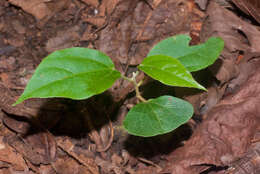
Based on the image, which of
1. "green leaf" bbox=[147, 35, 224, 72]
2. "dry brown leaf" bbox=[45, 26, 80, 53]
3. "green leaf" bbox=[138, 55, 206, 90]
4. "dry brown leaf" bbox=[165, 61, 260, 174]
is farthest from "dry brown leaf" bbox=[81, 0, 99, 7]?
"dry brown leaf" bbox=[165, 61, 260, 174]

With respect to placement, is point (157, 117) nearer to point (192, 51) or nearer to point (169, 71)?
point (169, 71)

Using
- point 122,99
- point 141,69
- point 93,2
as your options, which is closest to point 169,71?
point 141,69

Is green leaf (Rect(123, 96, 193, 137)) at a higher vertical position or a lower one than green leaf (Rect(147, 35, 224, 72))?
lower

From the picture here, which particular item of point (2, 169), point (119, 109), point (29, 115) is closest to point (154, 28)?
point (119, 109)

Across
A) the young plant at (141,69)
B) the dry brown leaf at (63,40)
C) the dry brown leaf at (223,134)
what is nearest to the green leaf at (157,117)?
the young plant at (141,69)

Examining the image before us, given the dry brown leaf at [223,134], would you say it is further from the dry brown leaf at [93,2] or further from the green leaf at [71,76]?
the dry brown leaf at [93,2]

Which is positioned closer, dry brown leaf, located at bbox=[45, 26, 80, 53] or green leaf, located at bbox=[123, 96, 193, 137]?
green leaf, located at bbox=[123, 96, 193, 137]

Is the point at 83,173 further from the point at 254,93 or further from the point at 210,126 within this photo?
the point at 254,93

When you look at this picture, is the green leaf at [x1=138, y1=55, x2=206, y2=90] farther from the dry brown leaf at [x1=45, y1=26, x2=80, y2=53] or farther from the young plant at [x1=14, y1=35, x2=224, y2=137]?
the dry brown leaf at [x1=45, y1=26, x2=80, y2=53]
